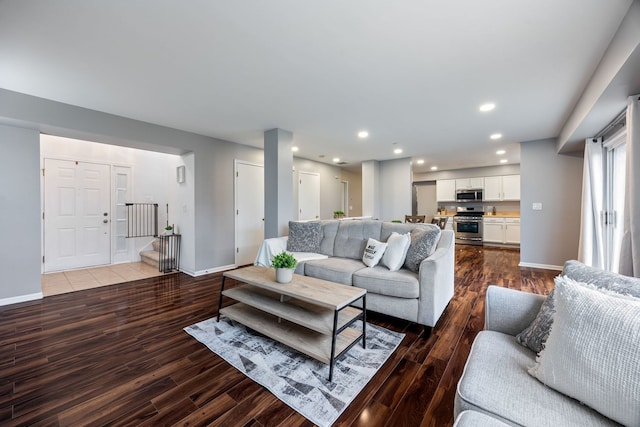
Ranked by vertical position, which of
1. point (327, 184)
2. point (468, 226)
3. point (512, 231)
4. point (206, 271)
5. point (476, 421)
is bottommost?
point (206, 271)

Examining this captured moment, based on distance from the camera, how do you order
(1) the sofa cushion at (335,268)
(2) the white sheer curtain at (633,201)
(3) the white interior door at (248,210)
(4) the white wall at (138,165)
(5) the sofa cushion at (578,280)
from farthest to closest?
(3) the white interior door at (248,210)
(4) the white wall at (138,165)
(1) the sofa cushion at (335,268)
(2) the white sheer curtain at (633,201)
(5) the sofa cushion at (578,280)

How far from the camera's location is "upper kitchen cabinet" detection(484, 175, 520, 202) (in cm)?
722

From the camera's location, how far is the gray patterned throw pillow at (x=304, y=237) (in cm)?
373

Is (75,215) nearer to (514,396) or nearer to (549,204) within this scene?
(514,396)

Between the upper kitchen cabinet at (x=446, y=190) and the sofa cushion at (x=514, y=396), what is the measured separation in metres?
7.82

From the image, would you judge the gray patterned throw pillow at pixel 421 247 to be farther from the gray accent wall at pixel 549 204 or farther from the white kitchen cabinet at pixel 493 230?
the white kitchen cabinet at pixel 493 230

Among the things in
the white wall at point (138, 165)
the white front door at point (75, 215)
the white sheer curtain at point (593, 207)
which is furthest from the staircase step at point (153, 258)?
the white sheer curtain at point (593, 207)

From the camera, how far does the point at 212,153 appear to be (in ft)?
15.3

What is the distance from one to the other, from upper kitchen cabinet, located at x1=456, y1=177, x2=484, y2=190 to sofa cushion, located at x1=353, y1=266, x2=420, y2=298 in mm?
6461

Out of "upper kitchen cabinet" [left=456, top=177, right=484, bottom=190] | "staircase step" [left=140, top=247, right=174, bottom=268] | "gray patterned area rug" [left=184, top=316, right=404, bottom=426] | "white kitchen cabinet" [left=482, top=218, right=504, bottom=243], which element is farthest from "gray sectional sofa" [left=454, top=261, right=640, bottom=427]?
"upper kitchen cabinet" [left=456, top=177, right=484, bottom=190]

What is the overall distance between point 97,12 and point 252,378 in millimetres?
2644

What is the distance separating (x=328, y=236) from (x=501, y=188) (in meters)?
6.33

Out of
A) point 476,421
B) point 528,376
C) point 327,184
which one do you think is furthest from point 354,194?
point 476,421

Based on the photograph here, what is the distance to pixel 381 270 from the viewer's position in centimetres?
278
